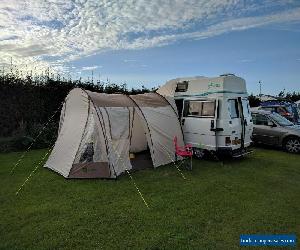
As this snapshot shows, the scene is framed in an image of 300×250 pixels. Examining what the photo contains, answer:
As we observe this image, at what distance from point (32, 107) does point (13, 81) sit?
1526 millimetres

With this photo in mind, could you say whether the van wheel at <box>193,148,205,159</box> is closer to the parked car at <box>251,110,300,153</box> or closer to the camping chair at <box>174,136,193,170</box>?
the camping chair at <box>174,136,193,170</box>

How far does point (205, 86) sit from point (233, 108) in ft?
3.97

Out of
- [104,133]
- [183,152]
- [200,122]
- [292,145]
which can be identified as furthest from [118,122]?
[292,145]

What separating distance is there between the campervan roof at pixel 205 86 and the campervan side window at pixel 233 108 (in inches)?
12.1

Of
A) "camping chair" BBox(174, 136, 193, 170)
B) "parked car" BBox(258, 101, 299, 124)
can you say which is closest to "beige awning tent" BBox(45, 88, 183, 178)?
"camping chair" BBox(174, 136, 193, 170)

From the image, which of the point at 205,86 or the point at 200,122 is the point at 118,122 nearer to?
the point at 200,122

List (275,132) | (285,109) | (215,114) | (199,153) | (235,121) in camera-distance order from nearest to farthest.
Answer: (215,114), (235,121), (199,153), (275,132), (285,109)

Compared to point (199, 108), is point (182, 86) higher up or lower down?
higher up

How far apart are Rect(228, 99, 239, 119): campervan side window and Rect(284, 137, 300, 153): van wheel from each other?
3586 mm

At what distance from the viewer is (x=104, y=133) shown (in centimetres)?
920

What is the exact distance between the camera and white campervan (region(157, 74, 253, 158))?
10.7 m

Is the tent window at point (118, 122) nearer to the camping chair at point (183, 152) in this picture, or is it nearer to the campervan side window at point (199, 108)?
the camping chair at point (183, 152)

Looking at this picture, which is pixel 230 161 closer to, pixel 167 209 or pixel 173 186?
pixel 173 186

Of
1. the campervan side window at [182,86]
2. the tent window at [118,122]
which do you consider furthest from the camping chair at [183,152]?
the campervan side window at [182,86]
